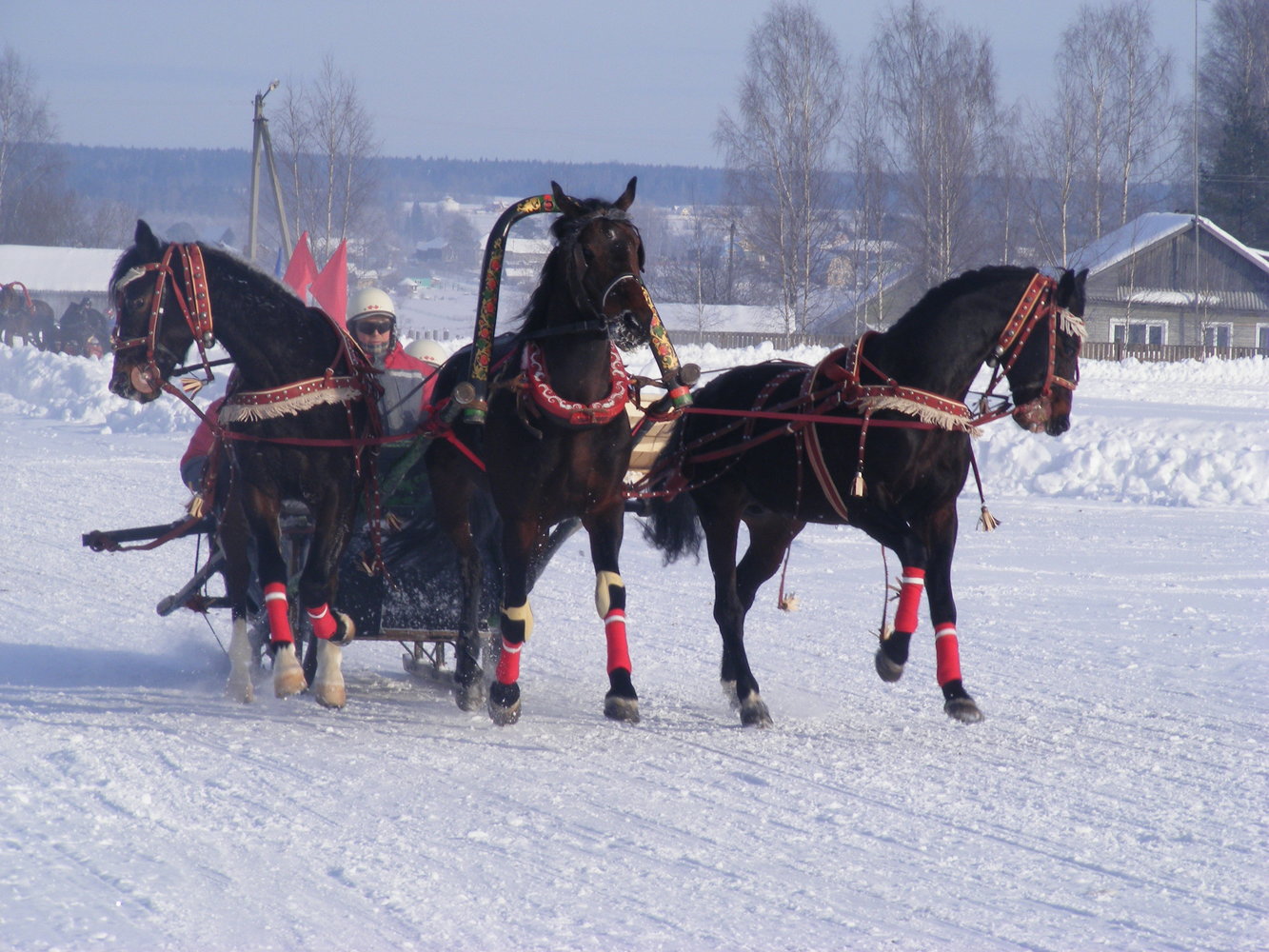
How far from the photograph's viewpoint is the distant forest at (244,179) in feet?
483

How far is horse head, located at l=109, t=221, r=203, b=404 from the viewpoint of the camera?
216 inches

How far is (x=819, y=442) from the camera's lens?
5.51 m

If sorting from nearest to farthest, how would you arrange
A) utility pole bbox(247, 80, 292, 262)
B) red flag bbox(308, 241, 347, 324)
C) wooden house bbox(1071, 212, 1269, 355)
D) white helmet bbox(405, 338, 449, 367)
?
1. white helmet bbox(405, 338, 449, 367)
2. red flag bbox(308, 241, 347, 324)
3. utility pole bbox(247, 80, 292, 262)
4. wooden house bbox(1071, 212, 1269, 355)

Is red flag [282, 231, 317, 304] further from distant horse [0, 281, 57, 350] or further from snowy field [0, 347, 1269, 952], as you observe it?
distant horse [0, 281, 57, 350]

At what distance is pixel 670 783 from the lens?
15.1 feet

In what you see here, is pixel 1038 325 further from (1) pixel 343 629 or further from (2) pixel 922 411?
(1) pixel 343 629

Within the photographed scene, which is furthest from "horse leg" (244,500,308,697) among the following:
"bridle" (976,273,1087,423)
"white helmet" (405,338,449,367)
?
"bridle" (976,273,1087,423)

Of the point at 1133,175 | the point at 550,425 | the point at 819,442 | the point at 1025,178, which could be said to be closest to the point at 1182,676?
the point at 819,442

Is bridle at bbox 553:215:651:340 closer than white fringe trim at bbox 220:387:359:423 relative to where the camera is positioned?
Yes

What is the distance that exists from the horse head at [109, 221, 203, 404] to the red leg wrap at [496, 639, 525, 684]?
177cm

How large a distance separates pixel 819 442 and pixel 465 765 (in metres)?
1.91

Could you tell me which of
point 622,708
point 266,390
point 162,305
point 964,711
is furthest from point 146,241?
point 964,711

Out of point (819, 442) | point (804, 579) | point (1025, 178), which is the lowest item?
point (804, 579)

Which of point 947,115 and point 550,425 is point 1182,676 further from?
point 947,115
